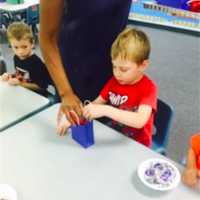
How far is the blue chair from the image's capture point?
53.8 inches

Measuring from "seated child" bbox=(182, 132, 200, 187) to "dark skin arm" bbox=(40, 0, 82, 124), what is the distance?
1.13 feet

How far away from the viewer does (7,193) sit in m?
0.93

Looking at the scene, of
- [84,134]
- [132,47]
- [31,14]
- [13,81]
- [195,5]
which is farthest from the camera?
[195,5]

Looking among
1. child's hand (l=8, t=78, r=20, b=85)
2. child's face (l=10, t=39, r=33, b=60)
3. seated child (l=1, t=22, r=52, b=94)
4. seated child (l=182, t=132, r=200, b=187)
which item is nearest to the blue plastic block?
seated child (l=182, t=132, r=200, b=187)

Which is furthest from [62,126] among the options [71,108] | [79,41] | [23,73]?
[23,73]

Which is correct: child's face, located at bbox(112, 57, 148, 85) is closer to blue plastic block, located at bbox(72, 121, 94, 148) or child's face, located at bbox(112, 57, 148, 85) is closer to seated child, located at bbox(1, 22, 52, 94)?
blue plastic block, located at bbox(72, 121, 94, 148)

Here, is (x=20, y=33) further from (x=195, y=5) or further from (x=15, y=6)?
(x=195, y=5)

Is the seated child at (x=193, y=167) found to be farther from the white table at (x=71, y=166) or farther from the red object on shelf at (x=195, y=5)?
the red object on shelf at (x=195, y=5)

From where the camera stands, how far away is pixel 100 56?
132cm

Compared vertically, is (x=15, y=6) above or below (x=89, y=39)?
below

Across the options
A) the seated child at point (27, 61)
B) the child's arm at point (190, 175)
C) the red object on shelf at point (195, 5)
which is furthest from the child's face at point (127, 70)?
the red object on shelf at point (195, 5)

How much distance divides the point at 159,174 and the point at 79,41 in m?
0.55

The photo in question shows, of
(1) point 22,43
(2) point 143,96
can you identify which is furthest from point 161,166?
(1) point 22,43

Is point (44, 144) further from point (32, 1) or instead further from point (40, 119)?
point (32, 1)
